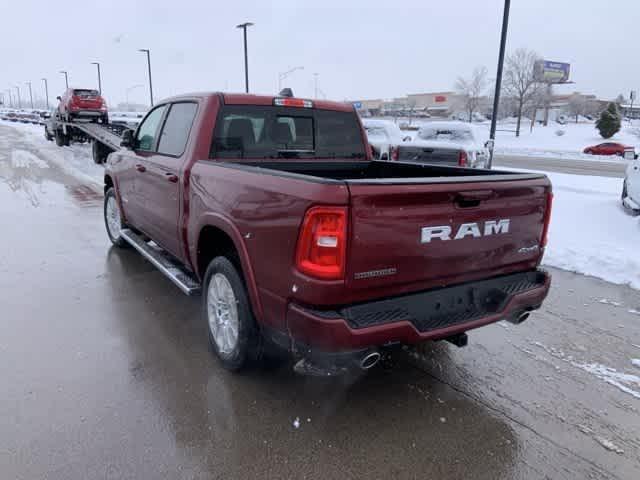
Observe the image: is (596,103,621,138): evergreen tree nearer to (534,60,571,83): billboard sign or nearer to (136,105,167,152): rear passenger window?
(534,60,571,83): billboard sign

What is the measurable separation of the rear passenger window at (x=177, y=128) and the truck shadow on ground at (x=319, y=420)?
5.62ft

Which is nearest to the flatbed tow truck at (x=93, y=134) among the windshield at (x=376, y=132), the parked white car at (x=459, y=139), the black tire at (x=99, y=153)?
the black tire at (x=99, y=153)

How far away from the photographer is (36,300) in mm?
4949

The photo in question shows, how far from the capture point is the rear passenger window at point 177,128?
4234 millimetres

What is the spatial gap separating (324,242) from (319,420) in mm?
1251

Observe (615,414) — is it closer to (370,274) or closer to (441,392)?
(441,392)

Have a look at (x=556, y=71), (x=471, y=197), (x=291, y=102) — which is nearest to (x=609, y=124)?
(x=556, y=71)

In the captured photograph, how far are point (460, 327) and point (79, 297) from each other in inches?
155

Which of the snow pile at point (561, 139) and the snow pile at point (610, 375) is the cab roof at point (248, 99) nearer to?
the snow pile at point (610, 375)

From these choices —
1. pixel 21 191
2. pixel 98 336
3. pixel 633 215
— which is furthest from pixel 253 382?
pixel 21 191

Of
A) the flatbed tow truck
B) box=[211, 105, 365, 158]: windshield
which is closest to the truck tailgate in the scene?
box=[211, 105, 365, 158]: windshield

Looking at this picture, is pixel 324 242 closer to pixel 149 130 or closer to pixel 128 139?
pixel 149 130

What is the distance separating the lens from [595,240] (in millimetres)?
7184

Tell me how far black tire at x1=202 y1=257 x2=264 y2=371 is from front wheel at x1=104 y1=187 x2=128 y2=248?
3.52 metres
